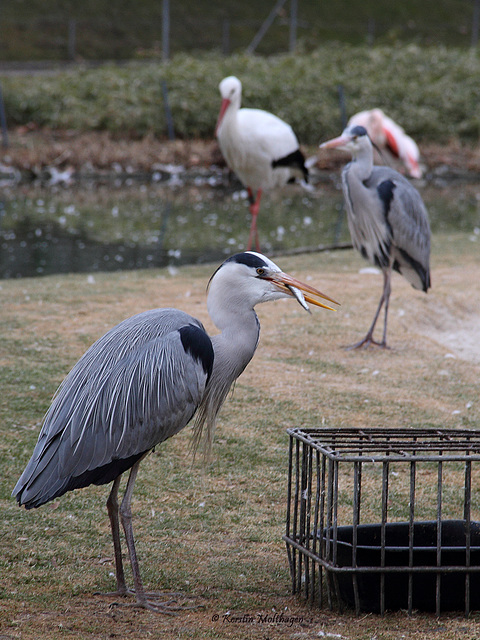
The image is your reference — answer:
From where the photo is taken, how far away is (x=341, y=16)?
38875 millimetres

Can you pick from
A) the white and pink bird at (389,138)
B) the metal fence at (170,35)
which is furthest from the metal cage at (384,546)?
the metal fence at (170,35)

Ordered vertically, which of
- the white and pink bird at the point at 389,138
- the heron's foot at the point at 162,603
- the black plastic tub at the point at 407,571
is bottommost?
the heron's foot at the point at 162,603

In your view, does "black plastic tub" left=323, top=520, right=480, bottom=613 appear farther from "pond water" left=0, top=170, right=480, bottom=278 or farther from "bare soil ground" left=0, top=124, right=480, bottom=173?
"bare soil ground" left=0, top=124, right=480, bottom=173

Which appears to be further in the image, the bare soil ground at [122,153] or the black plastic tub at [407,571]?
the bare soil ground at [122,153]

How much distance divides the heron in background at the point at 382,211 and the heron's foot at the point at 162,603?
363cm

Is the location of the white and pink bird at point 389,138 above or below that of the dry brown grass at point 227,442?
above

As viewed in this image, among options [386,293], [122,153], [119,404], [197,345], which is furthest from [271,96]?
[119,404]

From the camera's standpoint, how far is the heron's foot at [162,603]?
2.89 m

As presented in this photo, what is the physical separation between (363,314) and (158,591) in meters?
4.12

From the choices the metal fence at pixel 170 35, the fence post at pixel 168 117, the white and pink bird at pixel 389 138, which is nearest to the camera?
the white and pink bird at pixel 389 138

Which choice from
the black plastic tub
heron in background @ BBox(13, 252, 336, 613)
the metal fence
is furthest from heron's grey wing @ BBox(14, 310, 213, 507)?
the metal fence

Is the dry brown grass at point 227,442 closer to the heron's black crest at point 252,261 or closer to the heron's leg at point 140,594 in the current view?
the heron's leg at point 140,594

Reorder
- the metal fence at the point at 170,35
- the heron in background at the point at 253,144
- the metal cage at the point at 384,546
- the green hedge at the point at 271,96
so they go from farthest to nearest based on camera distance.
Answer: the metal fence at the point at 170,35 < the green hedge at the point at 271,96 < the heron in background at the point at 253,144 < the metal cage at the point at 384,546

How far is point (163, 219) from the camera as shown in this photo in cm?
1313
